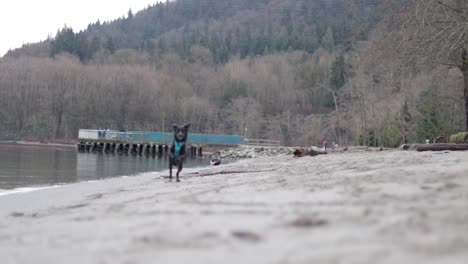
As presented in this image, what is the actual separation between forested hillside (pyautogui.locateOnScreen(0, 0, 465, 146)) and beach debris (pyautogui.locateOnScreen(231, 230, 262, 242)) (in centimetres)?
3249

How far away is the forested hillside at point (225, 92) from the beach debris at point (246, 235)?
107 ft

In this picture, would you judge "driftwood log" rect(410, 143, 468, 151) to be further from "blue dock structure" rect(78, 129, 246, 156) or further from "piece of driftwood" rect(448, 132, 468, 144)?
"blue dock structure" rect(78, 129, 246, 156)

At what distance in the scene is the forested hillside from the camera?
4950cm

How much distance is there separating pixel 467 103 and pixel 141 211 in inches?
717

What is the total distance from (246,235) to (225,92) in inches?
4552

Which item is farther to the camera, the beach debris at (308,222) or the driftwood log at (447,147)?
the driftwood log at (447,147)

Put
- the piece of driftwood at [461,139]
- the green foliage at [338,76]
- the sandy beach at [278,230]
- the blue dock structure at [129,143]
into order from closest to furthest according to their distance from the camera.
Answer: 1. the sandy beach at [278,230]
2. the piece of driftwood at [461,139]
3. the blue dock structure at [129,143]
4. the green foliage at [338,76]

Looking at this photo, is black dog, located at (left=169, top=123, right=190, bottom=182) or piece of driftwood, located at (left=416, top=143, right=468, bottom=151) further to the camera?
piece of driftwood, located at (left=416, top=143, right=468, bottom=151)

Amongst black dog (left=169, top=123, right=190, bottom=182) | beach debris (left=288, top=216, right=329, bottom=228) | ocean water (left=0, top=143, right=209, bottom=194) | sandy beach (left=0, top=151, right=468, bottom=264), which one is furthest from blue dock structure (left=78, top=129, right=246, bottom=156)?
beach debris (left=288, top=216, right=329, bottom=228)

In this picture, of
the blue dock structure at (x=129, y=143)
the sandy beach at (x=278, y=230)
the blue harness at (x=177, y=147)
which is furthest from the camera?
the blue dock structure at (x=129, y=143)

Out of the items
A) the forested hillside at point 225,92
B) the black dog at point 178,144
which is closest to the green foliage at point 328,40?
the forested hillside at point 225,92

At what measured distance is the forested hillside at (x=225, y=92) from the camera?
1949 inches

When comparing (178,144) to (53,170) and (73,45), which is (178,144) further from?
(73,45)

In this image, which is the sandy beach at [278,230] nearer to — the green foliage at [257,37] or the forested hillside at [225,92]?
the forested hillside at [225,92]
